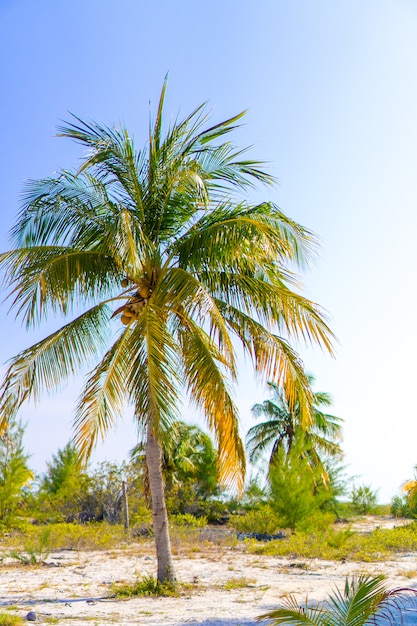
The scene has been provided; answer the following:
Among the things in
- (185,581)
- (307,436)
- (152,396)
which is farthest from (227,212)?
(307,436)

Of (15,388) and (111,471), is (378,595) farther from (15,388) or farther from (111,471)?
(111,471)

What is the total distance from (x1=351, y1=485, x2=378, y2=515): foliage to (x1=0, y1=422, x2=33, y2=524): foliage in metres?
18.8

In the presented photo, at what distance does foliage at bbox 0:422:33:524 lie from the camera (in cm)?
2406

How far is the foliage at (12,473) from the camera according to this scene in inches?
947

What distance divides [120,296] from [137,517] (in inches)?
517

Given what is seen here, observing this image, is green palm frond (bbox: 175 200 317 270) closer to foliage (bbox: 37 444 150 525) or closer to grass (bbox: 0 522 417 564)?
grass (bbox: 0 522 417 564)

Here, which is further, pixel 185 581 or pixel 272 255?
pixel 185 581

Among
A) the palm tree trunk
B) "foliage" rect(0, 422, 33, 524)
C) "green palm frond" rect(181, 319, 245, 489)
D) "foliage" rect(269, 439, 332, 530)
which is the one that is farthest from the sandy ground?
"foliage" rect(0, 422, 33, 524)

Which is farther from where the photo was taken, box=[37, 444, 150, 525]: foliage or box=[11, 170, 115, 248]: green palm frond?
box=[37, 444, 150, 525]: foliage

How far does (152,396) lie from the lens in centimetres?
906

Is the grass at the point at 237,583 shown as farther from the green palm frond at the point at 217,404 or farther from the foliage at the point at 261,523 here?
the foliage at the point at 261,523

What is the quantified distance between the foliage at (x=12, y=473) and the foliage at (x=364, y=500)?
1876 centimetres

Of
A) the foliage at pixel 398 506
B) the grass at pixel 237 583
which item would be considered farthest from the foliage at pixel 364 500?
the grass at pixel 237 583

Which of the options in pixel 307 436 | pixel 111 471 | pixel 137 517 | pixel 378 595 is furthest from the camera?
pixel 307 436
